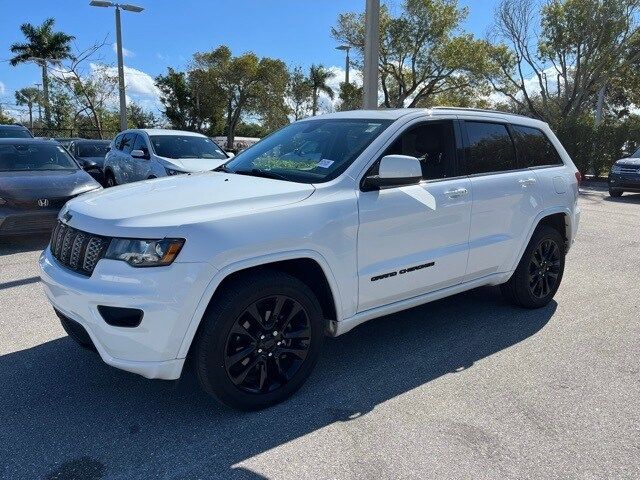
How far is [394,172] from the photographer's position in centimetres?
342

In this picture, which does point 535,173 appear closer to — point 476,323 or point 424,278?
point 476,323

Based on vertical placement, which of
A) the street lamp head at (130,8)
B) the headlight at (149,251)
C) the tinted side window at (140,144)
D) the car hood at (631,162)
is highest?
the street lamp head at (130,8)

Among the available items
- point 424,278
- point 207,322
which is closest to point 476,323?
point 424,278

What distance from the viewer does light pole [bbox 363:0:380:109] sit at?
366 inches

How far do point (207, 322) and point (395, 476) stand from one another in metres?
1.23

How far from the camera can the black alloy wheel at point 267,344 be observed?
3.05m

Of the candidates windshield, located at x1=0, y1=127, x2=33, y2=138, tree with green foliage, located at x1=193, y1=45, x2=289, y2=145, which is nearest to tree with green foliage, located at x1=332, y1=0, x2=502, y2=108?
tree with green foliage, located at x1=193, y1=45, x2=289, y2=145

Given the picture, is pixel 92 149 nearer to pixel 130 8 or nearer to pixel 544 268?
pixel 130 8

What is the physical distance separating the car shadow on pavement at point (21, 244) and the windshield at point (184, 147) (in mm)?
2749

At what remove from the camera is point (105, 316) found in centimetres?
283

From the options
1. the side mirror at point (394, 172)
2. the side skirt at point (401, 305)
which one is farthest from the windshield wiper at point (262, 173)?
the side skirt at point (401, 305)

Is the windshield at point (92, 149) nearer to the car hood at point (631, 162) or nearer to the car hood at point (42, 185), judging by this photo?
the car hood at point (42, 185)

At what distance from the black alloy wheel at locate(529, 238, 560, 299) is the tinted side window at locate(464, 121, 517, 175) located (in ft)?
2.79

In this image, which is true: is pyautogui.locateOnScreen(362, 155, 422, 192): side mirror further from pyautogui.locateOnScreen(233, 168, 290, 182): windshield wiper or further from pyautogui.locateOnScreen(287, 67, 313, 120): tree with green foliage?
pyautogui.locateOnScreen(287, 67, 313, 120): tree with green foliage
